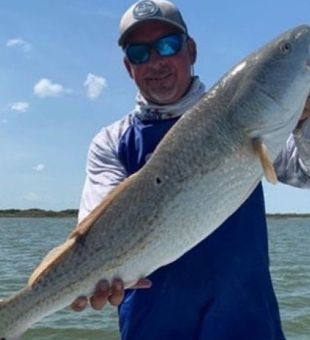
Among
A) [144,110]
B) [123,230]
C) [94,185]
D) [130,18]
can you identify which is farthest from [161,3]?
[123,230]

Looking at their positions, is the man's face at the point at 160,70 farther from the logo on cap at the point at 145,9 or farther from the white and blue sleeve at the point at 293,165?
the white and blue sleeve at the point at 293,165

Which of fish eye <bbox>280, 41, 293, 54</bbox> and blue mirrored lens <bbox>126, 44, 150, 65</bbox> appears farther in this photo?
blue mirrored lens <bbox>126, 44, 150, 65</bbox>

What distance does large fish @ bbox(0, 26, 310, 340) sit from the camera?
11.1ft

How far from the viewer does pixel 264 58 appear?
Answer: 3.56m

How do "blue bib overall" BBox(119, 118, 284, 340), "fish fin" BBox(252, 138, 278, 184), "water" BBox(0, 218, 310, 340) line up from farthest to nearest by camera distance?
"water" BBox(0, 218, 310, 340) < "blue bib overall" BBox(119, 118, 284, 340) < "fish fin" BBox(252, 138, 278, 184)

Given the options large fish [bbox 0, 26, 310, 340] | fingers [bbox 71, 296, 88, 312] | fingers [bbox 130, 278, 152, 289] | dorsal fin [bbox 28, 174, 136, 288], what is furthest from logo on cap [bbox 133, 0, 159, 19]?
fingers [bbox 71, 296, 88, 312]

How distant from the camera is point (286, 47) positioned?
3.52 m

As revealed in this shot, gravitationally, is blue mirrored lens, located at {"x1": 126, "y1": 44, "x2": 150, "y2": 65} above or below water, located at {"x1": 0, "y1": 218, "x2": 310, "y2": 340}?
above

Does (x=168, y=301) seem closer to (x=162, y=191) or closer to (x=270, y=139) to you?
(x=162, y=191)

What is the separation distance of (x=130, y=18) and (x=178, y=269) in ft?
4.75

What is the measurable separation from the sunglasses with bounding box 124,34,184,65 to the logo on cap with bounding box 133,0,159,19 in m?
0.16

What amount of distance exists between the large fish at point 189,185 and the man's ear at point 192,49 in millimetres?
683

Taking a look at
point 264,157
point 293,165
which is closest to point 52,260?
point 264,157

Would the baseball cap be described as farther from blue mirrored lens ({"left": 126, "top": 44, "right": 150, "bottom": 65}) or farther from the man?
blue mirrored lens ({"left": 126, "top": 44, "right": 150, "bottom": 65})
